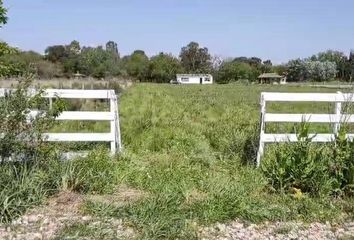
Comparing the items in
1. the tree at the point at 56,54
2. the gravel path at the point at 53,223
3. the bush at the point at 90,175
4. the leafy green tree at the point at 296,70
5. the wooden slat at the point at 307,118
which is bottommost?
the gravel path at the point at 53,223

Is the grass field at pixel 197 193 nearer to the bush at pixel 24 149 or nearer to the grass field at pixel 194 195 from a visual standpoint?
the grass field at pixel 194 195

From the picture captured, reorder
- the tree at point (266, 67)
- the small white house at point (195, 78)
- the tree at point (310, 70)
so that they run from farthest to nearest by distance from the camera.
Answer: the tree at point (266, 67) → the small white house at point (195, 78) → the tree at point (310, 70)

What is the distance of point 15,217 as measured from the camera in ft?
16.6

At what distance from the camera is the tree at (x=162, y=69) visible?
4313 inches

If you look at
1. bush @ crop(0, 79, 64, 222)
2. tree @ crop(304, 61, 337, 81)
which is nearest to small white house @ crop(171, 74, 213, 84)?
tree @ crop(304, 61, 337, 81)

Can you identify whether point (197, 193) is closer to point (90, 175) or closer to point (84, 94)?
point (90, 175)

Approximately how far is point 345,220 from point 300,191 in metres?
0.84

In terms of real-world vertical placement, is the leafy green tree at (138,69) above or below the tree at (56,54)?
below

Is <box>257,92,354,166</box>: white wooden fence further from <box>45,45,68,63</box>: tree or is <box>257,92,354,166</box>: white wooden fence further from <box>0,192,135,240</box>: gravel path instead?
<box>45,45,68,63</box>: tree

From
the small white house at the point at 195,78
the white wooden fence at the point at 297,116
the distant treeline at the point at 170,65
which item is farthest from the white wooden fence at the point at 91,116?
the small white house at the point at 195,78

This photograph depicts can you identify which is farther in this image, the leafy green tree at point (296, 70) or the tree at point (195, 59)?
the tree at point (195, 59)

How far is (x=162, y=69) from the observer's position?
110250mm

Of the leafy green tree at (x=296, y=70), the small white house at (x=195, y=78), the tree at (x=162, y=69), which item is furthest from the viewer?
the small white house at (x=195, y=78)

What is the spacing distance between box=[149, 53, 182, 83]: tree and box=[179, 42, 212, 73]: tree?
13.2m
